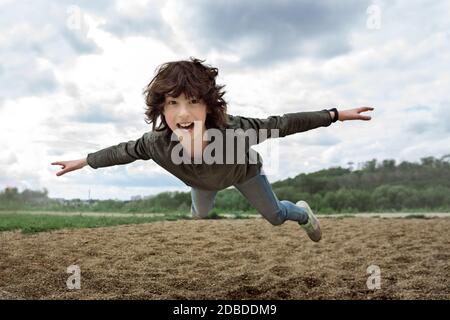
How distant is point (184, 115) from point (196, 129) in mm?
115

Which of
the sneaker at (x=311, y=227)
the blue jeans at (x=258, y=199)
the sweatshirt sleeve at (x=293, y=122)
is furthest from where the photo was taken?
the sneaker at (x=311, y=227)

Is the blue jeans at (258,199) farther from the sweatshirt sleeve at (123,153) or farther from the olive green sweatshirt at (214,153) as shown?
the sweatshirt sleeve at (123,153)

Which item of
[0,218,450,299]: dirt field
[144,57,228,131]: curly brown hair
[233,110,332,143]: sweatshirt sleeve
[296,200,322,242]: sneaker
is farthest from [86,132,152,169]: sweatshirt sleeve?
[296,200,322,242]: sneaker

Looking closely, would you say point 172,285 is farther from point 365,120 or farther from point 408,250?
point 408,250

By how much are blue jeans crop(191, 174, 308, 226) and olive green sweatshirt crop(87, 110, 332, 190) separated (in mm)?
136

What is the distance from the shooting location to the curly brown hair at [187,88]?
302 cm

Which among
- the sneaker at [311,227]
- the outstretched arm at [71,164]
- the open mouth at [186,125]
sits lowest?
the sneaker at [311,227]

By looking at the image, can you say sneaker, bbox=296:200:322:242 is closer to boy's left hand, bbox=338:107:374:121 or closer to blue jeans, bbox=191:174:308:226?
blue jeans, bbox=191:174:308:226

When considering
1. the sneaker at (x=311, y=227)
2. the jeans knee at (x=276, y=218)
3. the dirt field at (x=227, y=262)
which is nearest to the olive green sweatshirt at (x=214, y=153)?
the jeans knee at (x=276, y=218)

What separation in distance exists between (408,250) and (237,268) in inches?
81.5

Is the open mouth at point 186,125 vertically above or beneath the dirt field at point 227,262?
above
